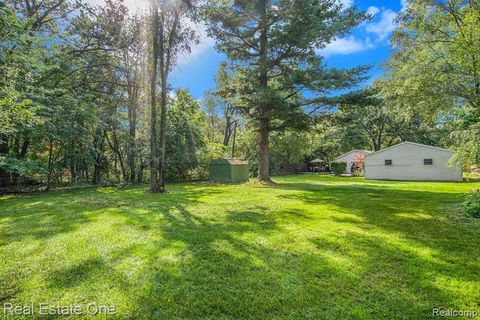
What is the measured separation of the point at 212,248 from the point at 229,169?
12352mm

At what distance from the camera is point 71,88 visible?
42.0 feet

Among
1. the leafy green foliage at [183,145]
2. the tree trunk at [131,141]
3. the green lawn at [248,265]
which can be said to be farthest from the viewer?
the leafy green foliage at [183,145]

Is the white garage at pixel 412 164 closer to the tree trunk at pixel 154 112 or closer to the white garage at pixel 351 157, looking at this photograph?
the white garage at pixel 351 157

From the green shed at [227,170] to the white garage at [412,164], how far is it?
1141cm

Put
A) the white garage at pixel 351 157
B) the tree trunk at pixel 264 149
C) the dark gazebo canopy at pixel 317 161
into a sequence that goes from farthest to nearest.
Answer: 1. the dark gazebo canopy at pixel 317 161
2. the white garage at pixel 351 157
3. the tree trunk at pixel 264 149

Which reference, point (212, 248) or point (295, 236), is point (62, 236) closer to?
point (212, 248)

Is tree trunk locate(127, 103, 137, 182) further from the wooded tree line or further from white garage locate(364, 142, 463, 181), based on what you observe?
white garage locate(364, 142, 463, 181)

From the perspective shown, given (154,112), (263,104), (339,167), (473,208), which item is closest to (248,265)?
(473,208)

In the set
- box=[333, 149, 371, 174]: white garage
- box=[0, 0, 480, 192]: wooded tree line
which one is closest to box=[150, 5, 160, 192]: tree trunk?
box=[0, 0, 480, 192]: wooded tree line

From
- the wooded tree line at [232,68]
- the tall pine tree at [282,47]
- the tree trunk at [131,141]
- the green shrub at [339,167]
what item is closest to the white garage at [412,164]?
the green shrub at [339,167]

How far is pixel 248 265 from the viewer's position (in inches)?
125

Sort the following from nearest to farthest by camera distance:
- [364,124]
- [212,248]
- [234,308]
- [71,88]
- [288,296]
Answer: [234,308] → [288,296] → [212,248] → [71,88] → [364,124]

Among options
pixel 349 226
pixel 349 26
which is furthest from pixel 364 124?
pixel 349 226

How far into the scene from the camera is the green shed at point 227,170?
16.1 metres
